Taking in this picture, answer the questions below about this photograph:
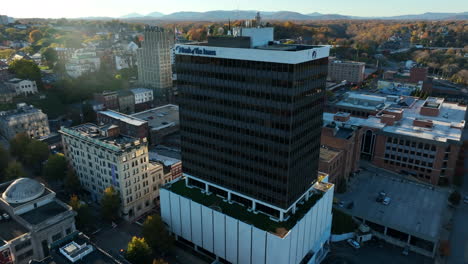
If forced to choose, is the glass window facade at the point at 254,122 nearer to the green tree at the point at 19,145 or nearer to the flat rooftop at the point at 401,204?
the flat rooftop at the point at 401,204

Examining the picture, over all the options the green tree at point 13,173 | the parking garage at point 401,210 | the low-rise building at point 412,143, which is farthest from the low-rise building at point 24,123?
the parking garage at point 401,210

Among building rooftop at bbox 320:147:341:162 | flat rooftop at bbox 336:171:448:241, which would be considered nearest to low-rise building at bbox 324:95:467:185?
flat rooftop at bbox 336:171:448:241

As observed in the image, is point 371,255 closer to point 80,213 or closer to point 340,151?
point 340,151

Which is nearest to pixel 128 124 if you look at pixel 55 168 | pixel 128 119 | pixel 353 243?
pixel 128 119

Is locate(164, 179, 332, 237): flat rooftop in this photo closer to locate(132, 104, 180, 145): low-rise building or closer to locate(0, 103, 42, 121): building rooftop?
locate(132, 104, 180, 145): low-rise building

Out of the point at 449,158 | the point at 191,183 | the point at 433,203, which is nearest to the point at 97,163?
the point at 191,183
